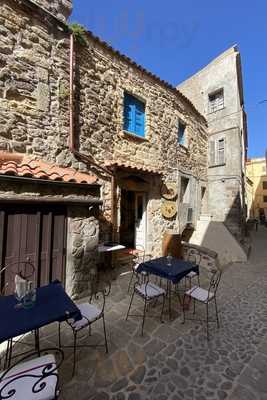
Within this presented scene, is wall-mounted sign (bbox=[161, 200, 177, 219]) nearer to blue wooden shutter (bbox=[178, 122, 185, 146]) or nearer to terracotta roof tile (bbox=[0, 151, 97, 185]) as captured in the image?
blue wooden shutter (bbox=[178, 122, 185, 146])

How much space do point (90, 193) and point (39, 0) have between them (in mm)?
5046

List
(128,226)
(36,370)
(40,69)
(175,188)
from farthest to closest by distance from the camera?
1. (128,226)
2. (175,188)
3. (40,69)
4. (36,370)

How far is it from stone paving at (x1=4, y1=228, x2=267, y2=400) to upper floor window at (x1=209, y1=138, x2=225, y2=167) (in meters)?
8.37

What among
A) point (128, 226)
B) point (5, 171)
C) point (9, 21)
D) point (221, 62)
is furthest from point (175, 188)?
point (221, 62)

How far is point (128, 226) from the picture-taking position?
883cm

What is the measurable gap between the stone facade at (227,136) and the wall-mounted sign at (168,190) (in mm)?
3872

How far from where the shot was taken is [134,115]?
23.1 feet

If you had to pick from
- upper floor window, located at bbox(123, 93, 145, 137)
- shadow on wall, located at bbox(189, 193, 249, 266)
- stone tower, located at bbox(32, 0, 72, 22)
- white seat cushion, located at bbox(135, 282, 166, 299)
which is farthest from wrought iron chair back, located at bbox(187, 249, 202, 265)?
stone tower, located at bbox(32, 0, 72, 22)

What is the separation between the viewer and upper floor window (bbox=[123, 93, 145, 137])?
22.5 feet

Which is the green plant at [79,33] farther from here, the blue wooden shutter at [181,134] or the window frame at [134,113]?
the blue wooden shutter at [181,134]

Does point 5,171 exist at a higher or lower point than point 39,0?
lower

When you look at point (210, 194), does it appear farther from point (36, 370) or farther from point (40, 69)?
point (36, 370)

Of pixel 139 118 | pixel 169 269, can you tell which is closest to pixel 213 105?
pixel 139 118

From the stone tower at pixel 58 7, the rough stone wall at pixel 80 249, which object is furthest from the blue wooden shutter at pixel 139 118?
the rough stone wall at pixel 80 249
